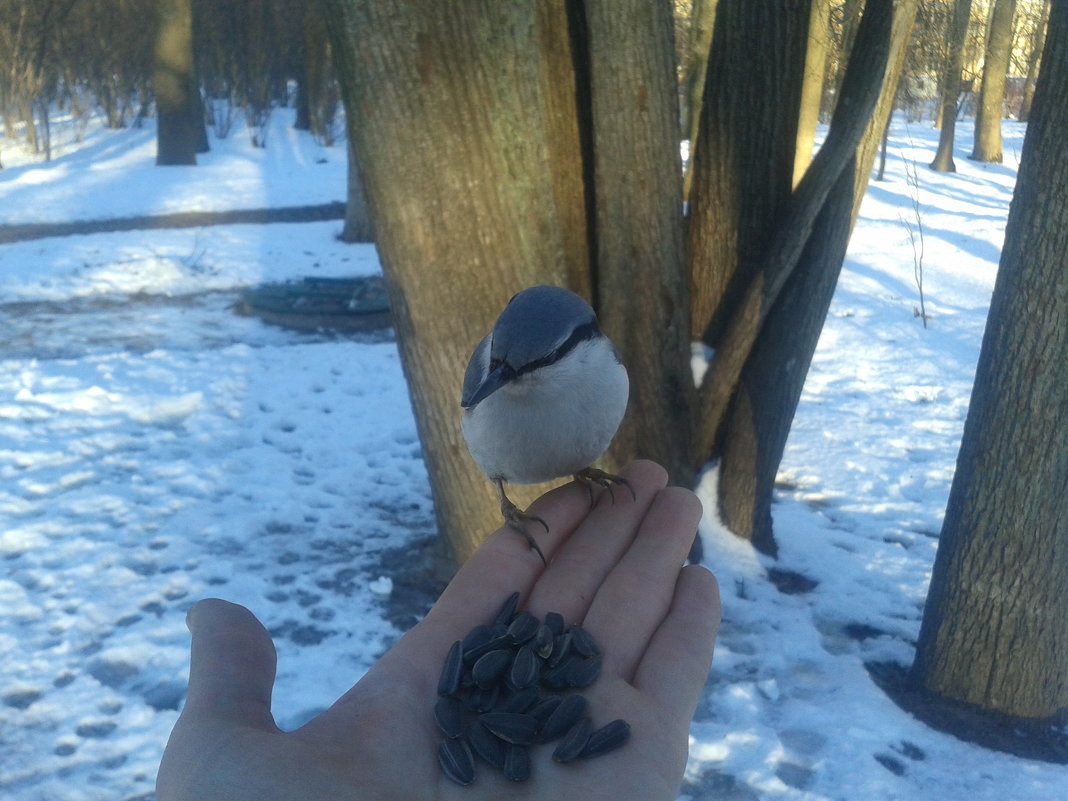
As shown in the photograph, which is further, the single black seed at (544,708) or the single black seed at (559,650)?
the single black seed at (559,650)

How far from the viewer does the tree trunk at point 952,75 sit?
11039 mm

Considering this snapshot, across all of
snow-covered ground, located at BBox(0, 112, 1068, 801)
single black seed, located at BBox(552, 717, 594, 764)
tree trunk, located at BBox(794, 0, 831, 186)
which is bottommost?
snow-covered ground, located at BBox(0, 112, 1068, 801)

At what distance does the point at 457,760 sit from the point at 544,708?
227mm

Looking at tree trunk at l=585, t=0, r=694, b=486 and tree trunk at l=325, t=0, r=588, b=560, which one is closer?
tree trunk at l=325, t=0, r=588, b=560

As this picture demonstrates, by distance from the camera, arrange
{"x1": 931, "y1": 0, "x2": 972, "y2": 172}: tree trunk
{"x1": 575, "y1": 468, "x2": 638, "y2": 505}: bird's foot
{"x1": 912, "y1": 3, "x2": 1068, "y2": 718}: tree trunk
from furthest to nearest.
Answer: {"x1": 931, "y1": 0, "x2": 972, "y2": 172}: tree trunk, {"x1": 912, "y1": 3, "x2": 1068, "y2": 718}: tree trunk, {"x1": 575, "y1": 468, "x2": 638, "y2": 505}: bird's foot

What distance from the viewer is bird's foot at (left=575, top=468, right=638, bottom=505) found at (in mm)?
2580

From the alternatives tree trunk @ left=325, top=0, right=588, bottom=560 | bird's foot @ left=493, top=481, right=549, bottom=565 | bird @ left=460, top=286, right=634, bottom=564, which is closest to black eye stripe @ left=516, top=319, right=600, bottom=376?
bird @ left=460, top=286, right=634, bottom=564

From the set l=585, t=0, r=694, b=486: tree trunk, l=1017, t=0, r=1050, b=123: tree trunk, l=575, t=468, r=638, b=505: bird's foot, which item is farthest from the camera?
l=1017, t=0, r=1050, b=123: tree trunk

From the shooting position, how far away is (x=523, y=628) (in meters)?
2.15

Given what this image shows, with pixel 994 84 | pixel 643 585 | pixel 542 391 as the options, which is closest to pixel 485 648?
pixel 643 585

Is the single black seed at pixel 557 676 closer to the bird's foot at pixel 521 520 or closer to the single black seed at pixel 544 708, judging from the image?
the single black seed at pixel 544 708

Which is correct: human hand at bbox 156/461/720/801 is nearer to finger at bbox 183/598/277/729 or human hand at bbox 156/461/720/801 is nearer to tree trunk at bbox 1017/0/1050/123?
finger at bbox 183/598/277/729

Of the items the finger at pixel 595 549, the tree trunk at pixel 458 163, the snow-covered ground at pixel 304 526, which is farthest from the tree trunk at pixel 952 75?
the finger at pixel 595 549

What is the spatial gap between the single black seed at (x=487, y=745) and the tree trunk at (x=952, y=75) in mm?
10766
